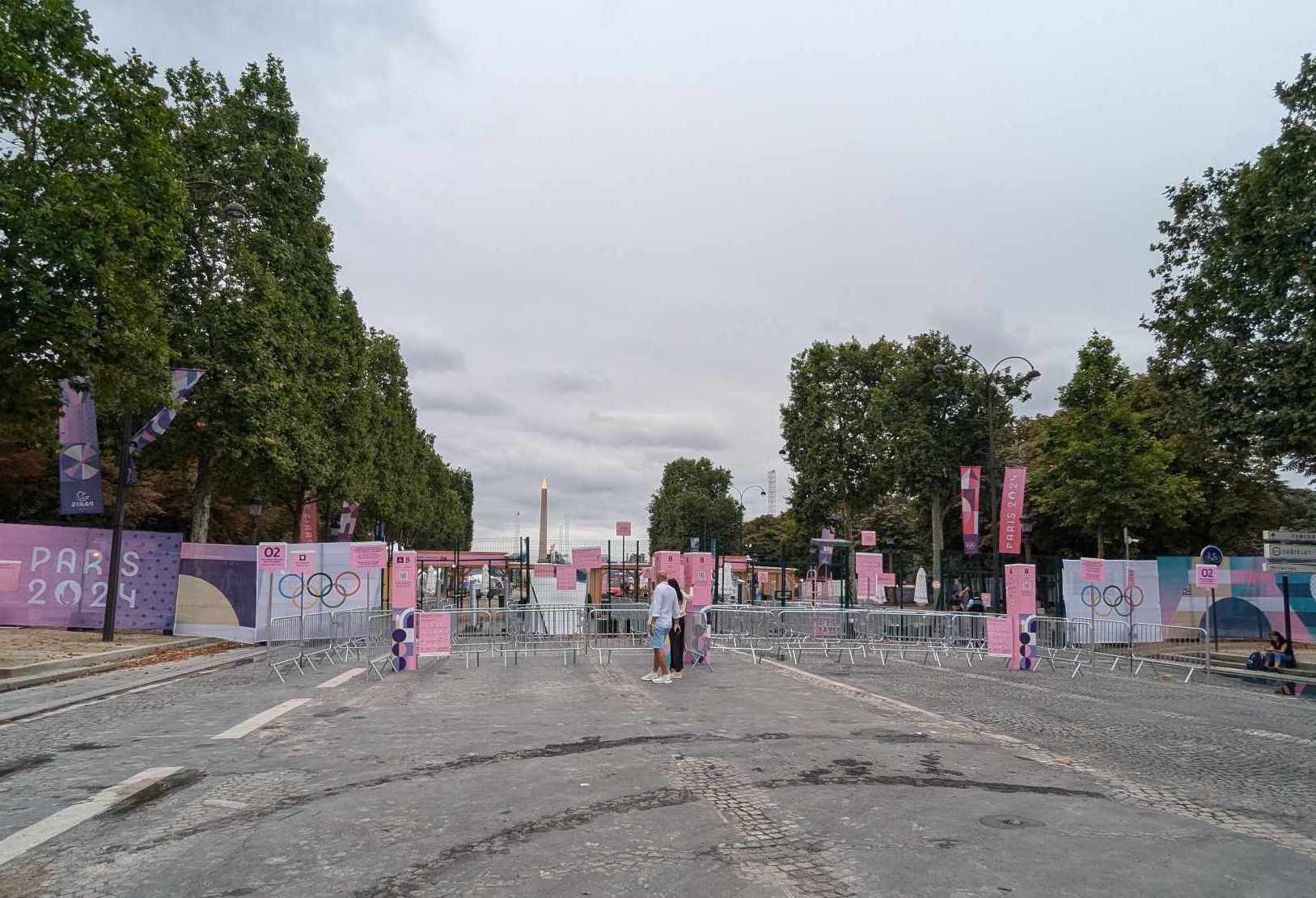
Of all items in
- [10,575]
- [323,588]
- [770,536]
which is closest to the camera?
[323,588]

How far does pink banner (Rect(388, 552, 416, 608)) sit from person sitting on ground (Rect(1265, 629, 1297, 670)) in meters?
17.3

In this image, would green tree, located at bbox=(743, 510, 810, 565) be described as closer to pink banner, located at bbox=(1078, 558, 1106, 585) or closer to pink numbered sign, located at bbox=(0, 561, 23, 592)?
pink banner, located at bbox=(1078, 558, 1106, 585)

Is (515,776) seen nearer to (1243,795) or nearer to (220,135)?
(1243,795)

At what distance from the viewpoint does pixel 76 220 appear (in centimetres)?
1423

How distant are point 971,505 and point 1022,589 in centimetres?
1311

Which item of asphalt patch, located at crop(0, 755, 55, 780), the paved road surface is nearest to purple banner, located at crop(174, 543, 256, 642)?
the paved road surface

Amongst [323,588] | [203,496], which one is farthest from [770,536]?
[323,588]

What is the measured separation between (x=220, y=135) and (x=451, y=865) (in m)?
25.7

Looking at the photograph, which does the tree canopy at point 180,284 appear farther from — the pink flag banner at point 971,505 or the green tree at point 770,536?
the green tree at point 770,536

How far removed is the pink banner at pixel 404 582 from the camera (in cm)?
1658

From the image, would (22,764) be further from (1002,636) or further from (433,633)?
(1002,636)

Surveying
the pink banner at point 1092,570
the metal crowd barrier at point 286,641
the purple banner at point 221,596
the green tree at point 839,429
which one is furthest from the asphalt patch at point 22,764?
the green tree at point 839,429

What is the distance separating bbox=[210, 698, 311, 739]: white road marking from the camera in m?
9.08

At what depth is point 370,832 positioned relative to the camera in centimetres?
548
